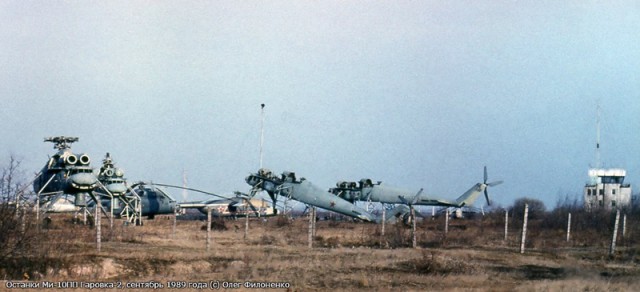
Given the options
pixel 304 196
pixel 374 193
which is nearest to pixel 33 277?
pixel 304 196

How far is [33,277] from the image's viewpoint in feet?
88.0

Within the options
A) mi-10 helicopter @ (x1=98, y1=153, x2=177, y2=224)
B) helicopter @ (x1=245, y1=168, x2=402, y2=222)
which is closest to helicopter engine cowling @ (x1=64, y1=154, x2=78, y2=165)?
mi-10 helicopter @ (x1=98, y1=153, x2=177, y2=224)

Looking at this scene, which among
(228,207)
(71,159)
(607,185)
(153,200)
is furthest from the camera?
(607,185)

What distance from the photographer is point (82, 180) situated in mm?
55688

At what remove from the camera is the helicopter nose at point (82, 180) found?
182 feet

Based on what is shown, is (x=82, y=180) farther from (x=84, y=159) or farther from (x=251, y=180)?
(x=251, y=180)

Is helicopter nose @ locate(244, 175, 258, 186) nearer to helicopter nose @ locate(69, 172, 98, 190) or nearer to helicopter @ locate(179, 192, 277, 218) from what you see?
helicopter @ locate(179, 192, 277, 218)

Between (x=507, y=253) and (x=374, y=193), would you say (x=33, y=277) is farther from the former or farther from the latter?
(x=374, y=193)

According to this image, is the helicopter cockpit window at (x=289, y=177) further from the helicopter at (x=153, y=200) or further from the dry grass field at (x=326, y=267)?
the dry grass field at (x=326, y=267)

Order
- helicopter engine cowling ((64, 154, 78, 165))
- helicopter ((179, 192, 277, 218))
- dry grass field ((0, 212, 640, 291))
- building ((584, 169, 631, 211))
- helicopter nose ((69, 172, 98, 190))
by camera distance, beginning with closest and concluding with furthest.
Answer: dry grass field ((0, 212, 640, 291))
helicopter nose ((69, 172, 98, 190))
helicopter engine cowling ((64, 154, 78, 165))
helicopter ((179, 192, 277, 218))
building ((584, 169, 631, 211))

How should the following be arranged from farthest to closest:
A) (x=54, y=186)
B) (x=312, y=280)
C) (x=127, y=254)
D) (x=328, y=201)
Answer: (x=328, y=201), (x=54, y=186), (x=127, y=254), (x=312, y=280)

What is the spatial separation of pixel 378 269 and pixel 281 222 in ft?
131

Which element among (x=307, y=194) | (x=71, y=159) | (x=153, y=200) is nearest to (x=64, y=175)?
(x=71, y=159)

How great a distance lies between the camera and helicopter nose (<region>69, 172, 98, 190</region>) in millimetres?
55438
